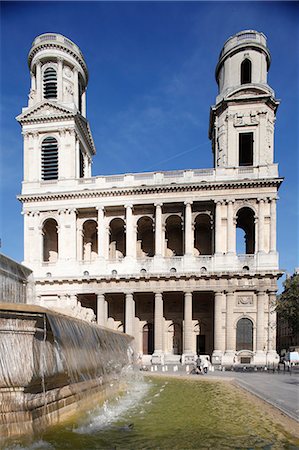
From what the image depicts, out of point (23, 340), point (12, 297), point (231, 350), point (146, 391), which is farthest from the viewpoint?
point (231, 350)

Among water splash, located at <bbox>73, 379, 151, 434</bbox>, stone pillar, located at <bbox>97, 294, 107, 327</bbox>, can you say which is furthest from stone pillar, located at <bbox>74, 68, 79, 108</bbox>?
water splash, located at <bbox>73, 379, 151, 434</bbox>

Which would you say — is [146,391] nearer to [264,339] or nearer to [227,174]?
[264,339]

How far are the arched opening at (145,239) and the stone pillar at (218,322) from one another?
8907 millimetres

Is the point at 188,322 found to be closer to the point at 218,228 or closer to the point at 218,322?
the point at 218,322

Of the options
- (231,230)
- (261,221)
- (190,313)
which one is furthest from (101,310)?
(261,221)

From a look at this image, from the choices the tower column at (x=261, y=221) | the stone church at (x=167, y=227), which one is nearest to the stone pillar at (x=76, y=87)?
the stone church at (x=167, y=227)

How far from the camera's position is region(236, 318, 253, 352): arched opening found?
31141mm

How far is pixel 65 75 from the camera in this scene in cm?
3881

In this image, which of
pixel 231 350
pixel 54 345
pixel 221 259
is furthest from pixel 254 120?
pixel 54 345

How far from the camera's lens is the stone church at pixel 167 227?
103ft

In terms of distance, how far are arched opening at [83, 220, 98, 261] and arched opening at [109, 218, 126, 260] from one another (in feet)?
5.99

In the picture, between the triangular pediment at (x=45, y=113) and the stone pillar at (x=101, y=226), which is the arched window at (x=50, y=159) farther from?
the stone pillar at (x=101, y=226)

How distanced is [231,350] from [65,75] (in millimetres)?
32899

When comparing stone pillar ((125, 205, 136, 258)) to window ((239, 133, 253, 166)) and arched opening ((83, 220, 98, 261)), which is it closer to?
arched opening ((83, 220, 98, 261))
